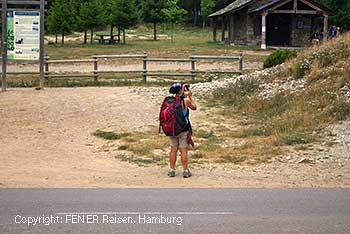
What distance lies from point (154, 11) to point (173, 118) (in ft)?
174

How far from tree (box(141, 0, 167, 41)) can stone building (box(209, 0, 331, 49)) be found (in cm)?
1205

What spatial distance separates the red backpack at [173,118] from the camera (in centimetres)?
1009

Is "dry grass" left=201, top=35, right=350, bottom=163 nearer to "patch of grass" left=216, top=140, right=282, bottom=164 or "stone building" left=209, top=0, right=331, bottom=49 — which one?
"patch of grass" left=216, top=140, right=282, bottom=164

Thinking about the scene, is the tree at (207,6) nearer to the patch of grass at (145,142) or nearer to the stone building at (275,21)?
the stone building at (275,21)

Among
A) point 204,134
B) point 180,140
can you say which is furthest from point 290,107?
point 180,140

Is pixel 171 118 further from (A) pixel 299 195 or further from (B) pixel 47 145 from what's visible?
(B) pixel 47 145

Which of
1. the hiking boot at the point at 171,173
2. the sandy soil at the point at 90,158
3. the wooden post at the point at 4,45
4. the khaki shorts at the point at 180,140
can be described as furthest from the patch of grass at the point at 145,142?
the wooden post at the point at 4,45

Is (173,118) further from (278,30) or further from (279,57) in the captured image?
(278,30)

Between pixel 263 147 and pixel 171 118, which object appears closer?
pixel 171 118

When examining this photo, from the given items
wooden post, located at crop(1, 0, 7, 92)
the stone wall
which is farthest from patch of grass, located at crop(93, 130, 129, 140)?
the stone wall

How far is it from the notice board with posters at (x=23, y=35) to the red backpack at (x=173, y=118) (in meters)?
13.4

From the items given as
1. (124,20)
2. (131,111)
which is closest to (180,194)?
(131,111)

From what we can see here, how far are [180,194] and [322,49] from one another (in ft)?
44.5

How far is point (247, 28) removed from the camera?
48.1 m
